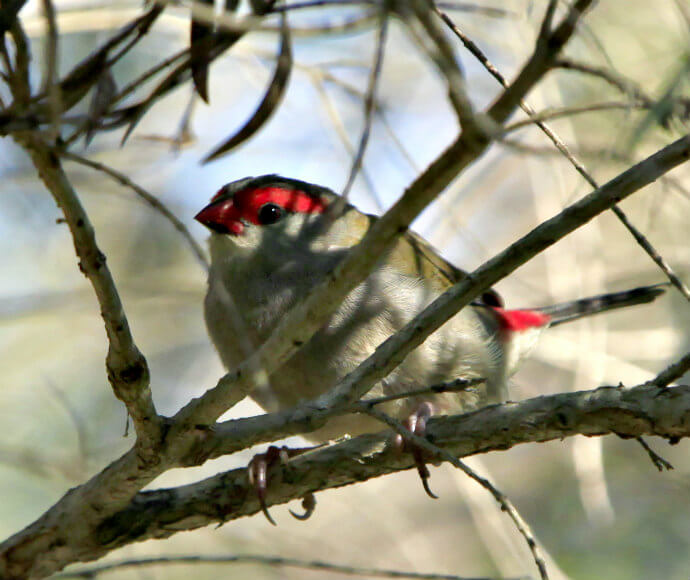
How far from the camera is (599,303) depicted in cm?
481

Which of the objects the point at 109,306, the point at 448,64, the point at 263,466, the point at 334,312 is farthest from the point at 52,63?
the point at 334,312

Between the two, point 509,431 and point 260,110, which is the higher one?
point 260,110

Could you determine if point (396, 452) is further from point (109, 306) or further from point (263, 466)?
point (109, 306)

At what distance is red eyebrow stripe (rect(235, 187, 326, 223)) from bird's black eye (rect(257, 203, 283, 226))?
0.7 inches

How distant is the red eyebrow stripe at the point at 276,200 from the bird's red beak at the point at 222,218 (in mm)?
44

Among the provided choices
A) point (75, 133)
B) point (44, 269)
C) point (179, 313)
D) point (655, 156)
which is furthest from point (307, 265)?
point (44, 269)

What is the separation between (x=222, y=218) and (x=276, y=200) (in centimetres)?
30

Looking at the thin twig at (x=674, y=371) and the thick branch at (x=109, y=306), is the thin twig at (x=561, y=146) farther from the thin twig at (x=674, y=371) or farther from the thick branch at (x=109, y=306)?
the thick branch at (x=109, y=306)

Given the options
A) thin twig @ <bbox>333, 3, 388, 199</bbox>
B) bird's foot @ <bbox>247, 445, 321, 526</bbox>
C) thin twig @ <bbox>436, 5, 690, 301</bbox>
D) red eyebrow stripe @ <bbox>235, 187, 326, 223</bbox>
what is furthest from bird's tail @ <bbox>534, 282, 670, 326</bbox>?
thin twig @ <bbox>333, 3, 388, 199</bbox>

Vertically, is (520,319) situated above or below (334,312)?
above

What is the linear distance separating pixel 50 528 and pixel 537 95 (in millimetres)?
3755

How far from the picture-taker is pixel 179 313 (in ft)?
22.1

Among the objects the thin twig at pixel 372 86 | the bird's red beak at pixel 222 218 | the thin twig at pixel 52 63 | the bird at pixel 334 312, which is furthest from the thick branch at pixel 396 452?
the thin twig at pixel 52 63

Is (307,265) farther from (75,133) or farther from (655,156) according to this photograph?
(655,156)
